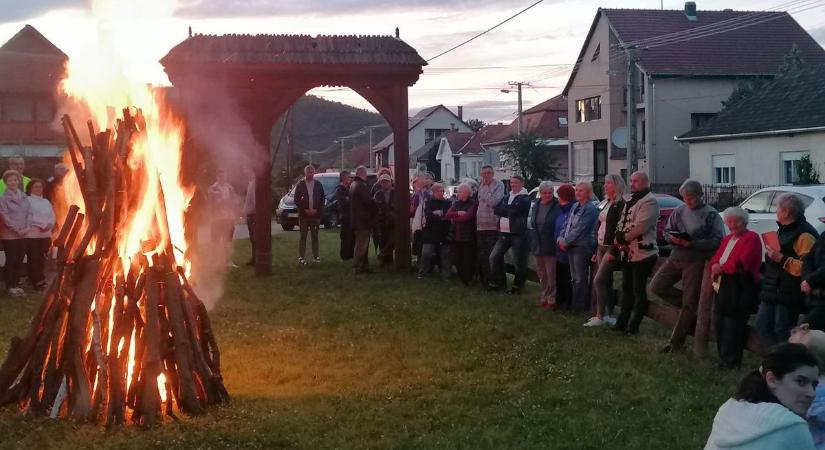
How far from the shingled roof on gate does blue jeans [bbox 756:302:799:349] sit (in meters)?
9.46

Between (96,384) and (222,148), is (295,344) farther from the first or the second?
(222,148)

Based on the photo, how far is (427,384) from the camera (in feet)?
28.2

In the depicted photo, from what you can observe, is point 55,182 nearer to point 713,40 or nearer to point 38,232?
point 38,232

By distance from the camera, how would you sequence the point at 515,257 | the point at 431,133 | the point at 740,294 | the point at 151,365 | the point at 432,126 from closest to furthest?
the point at 151,365
the point at 740,294
the point at 515,257
the point at 432,126
the point at 431,133

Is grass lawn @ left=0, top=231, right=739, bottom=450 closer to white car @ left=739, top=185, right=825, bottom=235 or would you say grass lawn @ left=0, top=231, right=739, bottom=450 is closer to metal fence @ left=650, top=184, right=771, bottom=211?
white car @ left=739, top=185, right=825, bottom=235

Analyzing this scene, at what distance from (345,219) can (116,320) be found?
10816 millimetres

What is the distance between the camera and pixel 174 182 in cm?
880

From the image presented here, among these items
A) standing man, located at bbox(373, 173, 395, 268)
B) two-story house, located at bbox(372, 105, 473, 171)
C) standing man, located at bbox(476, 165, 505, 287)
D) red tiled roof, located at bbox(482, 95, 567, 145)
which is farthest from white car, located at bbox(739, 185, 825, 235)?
two-story house, located at bbox(372, 105, 473, 171)

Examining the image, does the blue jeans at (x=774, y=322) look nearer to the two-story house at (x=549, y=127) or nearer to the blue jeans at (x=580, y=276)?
the blue jeans at (x=580, y=276)

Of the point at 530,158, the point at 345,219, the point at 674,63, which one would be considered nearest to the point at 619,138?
the point at 674,63

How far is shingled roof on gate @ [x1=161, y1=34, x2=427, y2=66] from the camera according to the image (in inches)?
626

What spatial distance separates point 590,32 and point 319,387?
4954 cm

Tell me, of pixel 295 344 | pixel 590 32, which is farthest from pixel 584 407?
pixel 590 32

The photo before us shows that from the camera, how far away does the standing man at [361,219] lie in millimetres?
17062
